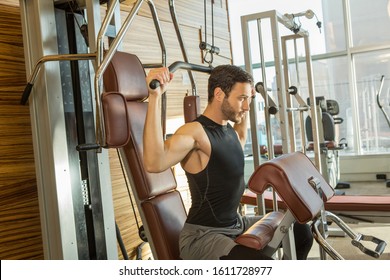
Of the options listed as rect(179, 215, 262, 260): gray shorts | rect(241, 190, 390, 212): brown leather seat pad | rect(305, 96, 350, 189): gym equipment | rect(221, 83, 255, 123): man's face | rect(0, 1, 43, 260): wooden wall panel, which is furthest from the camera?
rect(305, 96, 350, 189): gym equipment

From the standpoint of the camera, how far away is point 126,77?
1.80 m

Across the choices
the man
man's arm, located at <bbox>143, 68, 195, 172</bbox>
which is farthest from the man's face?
man's arm, located at <bbox>143, 68, 195, 172</bbox>

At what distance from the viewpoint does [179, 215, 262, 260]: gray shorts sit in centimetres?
158

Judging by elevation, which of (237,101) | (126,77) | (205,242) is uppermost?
(126,77)

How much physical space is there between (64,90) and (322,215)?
4.09 ft

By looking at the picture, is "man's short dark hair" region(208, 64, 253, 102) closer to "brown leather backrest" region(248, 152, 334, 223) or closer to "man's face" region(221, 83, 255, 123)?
"man's face" region(221, 83, 255, 123)

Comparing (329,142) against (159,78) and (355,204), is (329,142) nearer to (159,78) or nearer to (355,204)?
(355,204)

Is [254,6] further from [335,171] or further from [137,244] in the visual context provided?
[137,244]

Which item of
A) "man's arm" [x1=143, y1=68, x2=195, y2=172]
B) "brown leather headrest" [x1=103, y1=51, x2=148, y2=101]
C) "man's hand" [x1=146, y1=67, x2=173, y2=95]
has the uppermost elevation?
"brown leather headrest" [x1=103, y1=51, x2=148, y2=101]

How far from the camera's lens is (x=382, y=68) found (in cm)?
623

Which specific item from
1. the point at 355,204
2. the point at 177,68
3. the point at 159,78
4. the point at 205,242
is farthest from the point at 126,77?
the point at 355,204

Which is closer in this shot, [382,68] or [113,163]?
[113,163]

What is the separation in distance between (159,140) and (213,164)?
270 mm

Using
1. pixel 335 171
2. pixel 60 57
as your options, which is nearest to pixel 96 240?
pixel 60 57
